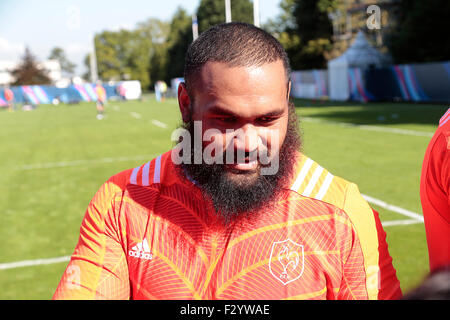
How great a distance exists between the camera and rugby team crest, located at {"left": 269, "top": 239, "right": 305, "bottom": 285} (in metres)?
1.83

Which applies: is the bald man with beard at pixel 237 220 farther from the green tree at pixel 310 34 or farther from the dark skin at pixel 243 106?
the green tree at pixel 310 34

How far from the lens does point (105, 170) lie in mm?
12414

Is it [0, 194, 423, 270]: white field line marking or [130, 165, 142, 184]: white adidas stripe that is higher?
[130, 165, 142, 184]: white adidas stripe

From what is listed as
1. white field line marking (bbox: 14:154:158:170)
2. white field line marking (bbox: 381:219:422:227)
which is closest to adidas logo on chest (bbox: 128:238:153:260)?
white field line marking (bbox: 381:219:422:227)

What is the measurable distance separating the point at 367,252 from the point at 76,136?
778 inches

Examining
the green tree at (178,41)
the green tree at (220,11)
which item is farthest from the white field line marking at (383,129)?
the green tree at (220,11)

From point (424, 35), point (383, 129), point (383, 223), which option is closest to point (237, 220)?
point (383, 223)

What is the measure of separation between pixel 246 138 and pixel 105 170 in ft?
36.2

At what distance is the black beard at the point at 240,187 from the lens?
187 cm

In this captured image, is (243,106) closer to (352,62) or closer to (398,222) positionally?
(398,222)

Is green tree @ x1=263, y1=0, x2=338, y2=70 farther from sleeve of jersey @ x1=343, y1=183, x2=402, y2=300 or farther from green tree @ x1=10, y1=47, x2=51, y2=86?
sleeve of jersey @ x1=343, y1=183, x2=402, y2=300
